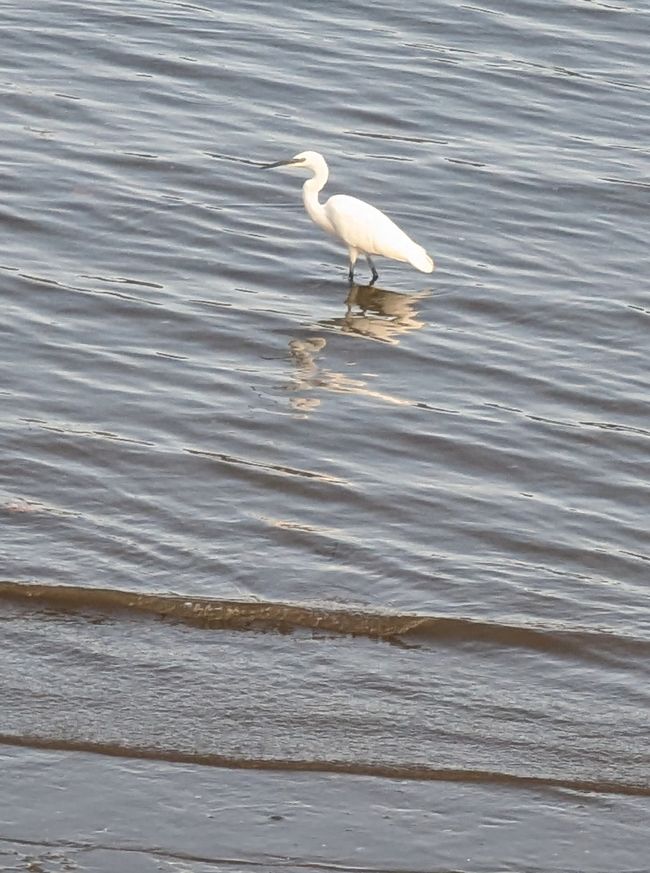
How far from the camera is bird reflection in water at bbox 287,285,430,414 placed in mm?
8891

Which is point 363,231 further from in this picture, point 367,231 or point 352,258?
point 352,258

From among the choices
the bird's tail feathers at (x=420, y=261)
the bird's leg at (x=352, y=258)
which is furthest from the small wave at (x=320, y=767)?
the bird's leg at (x=352, y=258)

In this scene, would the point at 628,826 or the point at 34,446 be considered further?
the point at 34,446

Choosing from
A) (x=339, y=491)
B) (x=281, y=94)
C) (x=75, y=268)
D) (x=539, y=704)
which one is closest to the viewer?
(x=539, y=704)

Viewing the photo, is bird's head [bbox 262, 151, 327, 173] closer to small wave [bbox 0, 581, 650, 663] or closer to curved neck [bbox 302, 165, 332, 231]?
curved neck [bbox 302, 165, 332, 231]

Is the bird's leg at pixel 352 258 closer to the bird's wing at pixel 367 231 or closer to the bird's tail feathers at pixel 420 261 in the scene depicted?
the bird's wing at pixel 367 231

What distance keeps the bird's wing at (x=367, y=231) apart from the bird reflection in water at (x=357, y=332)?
24cm

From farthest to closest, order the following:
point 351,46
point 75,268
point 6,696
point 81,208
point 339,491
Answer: point 351,46
point 81,208
point 75,268
point 339,491
point 6,696

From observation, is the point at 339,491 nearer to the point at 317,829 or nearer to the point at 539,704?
the point at 539,704

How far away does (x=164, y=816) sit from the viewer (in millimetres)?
4730

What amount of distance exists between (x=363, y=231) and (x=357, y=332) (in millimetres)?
1041

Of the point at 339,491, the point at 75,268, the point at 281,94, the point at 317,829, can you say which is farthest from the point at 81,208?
the point at 317,829

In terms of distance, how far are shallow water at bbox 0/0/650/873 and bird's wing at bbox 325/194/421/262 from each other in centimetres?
26

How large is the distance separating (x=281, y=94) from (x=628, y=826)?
1016 cm
